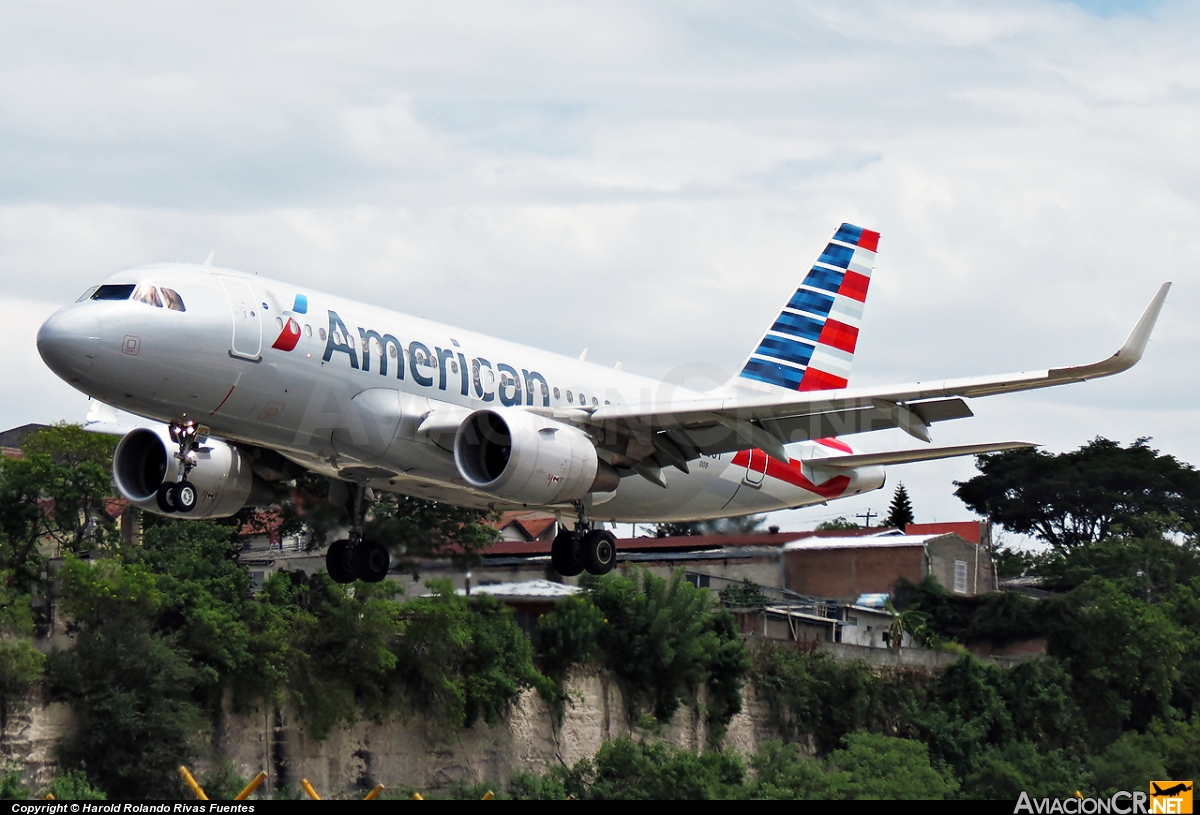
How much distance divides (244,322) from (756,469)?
12.8m

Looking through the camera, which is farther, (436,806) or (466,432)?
(466,432)

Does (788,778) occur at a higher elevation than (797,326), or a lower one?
lower

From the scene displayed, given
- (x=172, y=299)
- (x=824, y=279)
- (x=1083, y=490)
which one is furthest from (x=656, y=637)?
(x=1083, y=490)

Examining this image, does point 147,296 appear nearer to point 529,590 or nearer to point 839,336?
point 839,336

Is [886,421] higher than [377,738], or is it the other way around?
[886,421]

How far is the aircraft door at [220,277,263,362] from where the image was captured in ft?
90.9

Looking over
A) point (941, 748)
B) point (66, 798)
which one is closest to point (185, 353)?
point (66, 798)

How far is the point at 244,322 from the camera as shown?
27828 millimetres

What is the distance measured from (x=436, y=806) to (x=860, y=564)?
50.0 m

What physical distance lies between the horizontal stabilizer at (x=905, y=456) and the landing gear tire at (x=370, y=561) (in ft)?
30.4

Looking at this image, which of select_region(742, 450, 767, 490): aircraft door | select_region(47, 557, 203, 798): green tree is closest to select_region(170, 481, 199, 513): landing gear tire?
select_region(742, 450, 767, 490): aircraft door

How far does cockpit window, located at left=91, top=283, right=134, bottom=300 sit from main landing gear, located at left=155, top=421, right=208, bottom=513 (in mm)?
2376

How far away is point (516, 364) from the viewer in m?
32.2

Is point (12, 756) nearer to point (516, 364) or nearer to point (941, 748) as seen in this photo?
point (516, 364)
